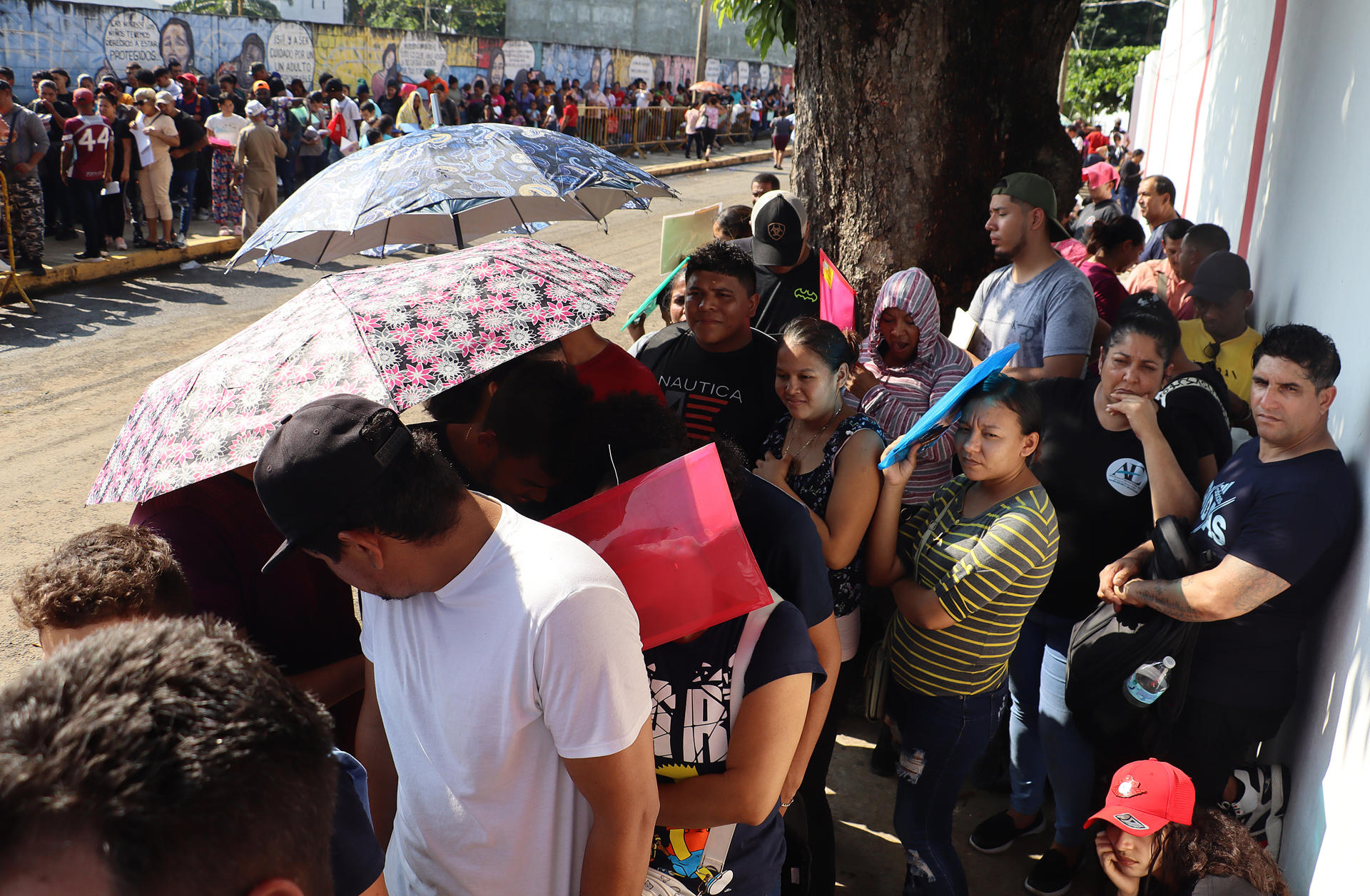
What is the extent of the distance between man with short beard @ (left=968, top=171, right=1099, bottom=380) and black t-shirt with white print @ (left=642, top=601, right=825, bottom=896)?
2515mm

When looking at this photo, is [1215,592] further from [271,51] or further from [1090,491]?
[271,51]

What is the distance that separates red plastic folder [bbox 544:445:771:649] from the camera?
193 cm

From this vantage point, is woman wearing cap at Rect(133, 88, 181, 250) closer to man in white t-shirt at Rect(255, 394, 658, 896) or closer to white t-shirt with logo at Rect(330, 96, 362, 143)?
white t-shirt with logo at Rect(330, 96, 362, 143)

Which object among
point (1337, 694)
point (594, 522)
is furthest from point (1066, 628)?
point (594, 522)

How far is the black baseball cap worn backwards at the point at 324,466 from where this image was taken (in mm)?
1585

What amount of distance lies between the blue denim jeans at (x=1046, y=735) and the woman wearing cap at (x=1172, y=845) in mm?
551

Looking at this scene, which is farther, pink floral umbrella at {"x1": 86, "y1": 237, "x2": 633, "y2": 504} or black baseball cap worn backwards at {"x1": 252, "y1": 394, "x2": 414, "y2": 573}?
pink floral umbrella at {"x1": 86, "y1": 237, "x2": 633, "y2": 504}

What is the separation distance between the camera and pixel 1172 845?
2.57 meters

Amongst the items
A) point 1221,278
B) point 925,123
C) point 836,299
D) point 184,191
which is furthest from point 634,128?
point 1221,278

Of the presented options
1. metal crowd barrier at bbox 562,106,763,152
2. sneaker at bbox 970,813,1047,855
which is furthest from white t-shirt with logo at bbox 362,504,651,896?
metal crowd barrier at bbox 562,106,763,152

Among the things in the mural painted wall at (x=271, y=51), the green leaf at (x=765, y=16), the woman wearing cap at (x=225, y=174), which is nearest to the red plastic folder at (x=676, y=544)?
the green leaf at (x=765, y=16)

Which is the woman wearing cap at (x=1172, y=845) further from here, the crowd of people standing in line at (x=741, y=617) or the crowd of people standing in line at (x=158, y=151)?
the crowd of people standing in line at (x=158, y=151)

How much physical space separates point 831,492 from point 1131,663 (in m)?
1.03

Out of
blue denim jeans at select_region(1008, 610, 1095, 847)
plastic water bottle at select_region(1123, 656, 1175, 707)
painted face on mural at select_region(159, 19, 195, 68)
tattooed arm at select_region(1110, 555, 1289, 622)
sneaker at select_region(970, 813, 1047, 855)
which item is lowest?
sneaker at select_region(970, 813, 1047, 855)
